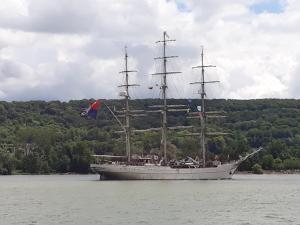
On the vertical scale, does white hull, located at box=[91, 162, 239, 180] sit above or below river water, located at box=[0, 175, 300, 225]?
above

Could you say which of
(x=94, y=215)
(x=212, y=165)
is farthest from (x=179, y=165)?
(x=94, y=215)

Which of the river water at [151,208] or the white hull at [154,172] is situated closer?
the river water at [151,208]

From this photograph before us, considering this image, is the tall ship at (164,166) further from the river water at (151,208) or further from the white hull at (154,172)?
the river water at (151,208)

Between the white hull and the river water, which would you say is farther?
the white hull

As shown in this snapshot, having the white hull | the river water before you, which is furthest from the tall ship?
the river water

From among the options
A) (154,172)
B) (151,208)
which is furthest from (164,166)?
(151,208)

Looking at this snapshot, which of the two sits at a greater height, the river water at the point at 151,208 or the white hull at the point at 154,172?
the white hull at the point at 154,172

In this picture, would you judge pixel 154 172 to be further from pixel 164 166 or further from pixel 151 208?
pixel 151 208

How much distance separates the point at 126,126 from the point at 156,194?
62.0 metres

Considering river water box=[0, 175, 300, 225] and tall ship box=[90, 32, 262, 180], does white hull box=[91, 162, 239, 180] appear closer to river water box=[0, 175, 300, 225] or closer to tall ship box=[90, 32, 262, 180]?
tall ship box=[90, 32, 262, 180]

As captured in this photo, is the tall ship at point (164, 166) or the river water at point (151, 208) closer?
the river water at point (151, 208)

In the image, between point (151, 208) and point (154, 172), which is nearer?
point (151, 208)

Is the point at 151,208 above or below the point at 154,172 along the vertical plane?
below

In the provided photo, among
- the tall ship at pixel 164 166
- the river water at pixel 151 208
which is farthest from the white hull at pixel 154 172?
the river water at pixel 151 208
